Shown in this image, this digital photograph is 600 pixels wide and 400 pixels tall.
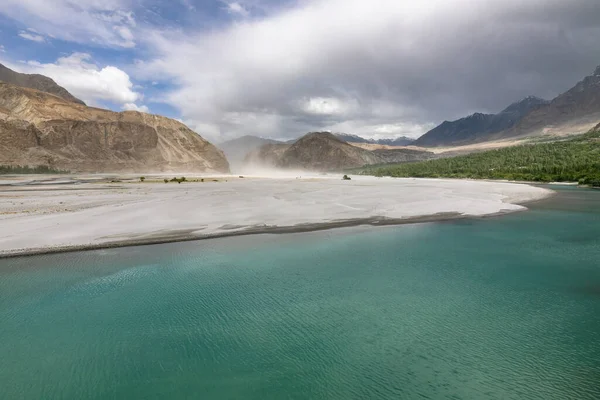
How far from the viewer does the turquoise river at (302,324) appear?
868 centimetres

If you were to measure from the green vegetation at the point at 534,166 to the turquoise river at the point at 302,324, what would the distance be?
7776cm

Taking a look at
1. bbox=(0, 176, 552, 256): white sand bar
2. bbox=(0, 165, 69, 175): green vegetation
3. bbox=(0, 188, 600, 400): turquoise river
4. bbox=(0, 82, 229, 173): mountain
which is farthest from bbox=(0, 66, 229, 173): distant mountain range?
bbox=(0, 188, 600, 400): turquoise river

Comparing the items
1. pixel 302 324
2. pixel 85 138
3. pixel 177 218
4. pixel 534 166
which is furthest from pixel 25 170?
pixel 534 166

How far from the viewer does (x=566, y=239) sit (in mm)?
23359

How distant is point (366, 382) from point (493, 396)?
307cm

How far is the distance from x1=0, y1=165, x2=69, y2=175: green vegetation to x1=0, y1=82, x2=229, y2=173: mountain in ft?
10.6

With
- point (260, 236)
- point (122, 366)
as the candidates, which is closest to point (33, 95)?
point (260, 236)

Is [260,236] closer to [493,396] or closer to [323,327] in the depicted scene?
[323,327]

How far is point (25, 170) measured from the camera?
117250mm

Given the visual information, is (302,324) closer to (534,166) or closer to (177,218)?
(177,218)

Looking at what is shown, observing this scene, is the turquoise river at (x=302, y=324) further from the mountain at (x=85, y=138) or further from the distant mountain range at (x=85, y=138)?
the distant mountain range at (x=85, y=138)

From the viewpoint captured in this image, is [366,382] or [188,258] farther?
[188,258]

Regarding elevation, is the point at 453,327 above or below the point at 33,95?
below

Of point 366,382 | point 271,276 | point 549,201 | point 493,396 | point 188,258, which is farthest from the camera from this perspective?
point 549,201
